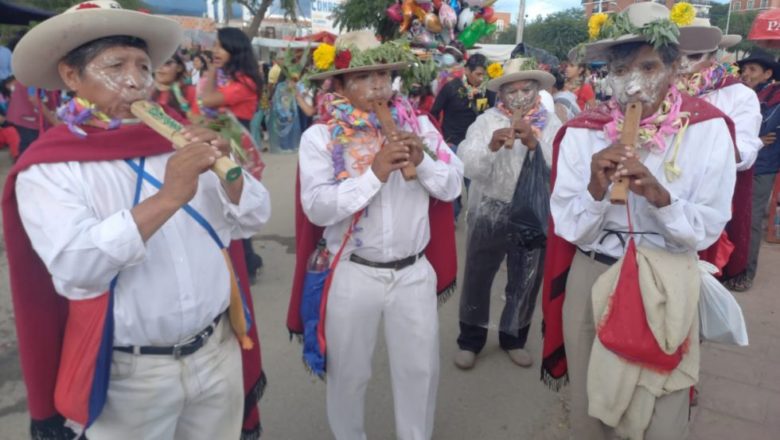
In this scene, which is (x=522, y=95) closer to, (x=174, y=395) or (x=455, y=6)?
(x=174, y=395)

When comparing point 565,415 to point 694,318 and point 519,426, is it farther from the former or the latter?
point 694,318

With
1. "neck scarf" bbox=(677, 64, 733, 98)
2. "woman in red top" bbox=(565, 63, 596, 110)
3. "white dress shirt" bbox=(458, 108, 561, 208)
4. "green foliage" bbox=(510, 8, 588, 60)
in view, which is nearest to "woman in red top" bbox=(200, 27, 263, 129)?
"white dress shirt" bbox=(458, 108, 561, 208)

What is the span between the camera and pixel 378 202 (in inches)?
107

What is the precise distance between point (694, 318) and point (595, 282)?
0.40m

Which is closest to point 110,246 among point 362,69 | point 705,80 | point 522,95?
point 362,69

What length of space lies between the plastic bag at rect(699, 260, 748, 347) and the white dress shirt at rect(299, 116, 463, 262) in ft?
3.80

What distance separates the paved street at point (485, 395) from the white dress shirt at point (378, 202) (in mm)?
1285

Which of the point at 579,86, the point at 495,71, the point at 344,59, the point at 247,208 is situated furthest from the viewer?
the point at 579,86

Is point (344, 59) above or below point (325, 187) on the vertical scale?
above

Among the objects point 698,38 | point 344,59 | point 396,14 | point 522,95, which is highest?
point 396,14

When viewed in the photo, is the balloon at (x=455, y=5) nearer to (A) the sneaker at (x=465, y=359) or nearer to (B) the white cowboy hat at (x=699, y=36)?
Result: (A) the sneaker at (x=465, y=359)

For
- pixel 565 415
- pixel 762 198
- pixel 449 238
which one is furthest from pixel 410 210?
pixel 762 198

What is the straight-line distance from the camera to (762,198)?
5.68m

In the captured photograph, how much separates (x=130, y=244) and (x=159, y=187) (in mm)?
338
